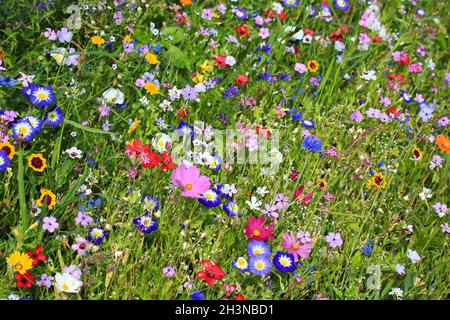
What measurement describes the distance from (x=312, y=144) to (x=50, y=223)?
54.9 inches

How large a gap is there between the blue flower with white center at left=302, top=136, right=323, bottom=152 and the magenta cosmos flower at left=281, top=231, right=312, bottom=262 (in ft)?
2.15

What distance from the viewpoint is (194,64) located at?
3455 millimetres

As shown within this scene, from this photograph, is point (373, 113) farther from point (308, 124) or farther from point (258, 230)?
point (258, 230)

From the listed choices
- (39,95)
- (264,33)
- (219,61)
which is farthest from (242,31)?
(39,95)

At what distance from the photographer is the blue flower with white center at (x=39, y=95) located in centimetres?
264

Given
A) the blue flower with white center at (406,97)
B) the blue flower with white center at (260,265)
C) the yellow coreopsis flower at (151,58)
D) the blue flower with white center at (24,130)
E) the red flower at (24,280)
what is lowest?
the red flower at (24,280)

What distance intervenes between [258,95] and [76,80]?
1.02 m

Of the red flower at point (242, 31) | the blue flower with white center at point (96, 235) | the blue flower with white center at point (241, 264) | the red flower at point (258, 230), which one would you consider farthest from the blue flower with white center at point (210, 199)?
the red flower at point (242, 31)

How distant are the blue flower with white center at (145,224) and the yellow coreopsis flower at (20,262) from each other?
447 millimetres

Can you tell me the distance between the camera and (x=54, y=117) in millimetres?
2652

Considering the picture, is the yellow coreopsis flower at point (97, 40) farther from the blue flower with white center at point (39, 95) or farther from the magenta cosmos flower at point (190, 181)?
the magenta cosmos flower at point (190, 181)

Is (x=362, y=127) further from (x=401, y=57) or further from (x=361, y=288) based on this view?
(x=361, y=288)

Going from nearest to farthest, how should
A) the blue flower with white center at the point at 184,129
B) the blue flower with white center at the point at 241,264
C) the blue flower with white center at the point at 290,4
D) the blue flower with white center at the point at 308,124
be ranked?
the blue flower with white center at the point at 241,264 → the blue flower with white center at the point at 184,129 → the blue flower with white center at the point at 308,124 → the blue flower with white center at the point at 290,4
